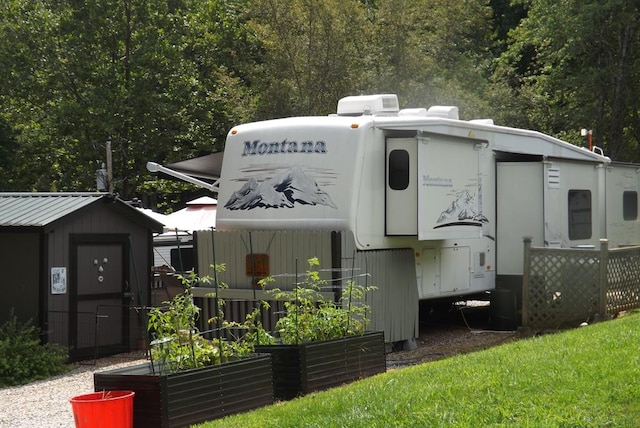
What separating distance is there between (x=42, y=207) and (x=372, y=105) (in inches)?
187

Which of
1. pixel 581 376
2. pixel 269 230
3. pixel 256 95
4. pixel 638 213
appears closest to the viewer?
pixel 581 376

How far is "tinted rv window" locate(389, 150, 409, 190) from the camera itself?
1333cm

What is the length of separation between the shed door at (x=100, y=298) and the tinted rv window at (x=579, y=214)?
22.9ft

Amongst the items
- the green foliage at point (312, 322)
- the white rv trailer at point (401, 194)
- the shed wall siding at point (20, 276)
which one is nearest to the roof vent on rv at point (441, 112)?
the white rv trailer at point (401, 194)

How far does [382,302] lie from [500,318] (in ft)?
8.41

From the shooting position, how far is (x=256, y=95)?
1083 inches

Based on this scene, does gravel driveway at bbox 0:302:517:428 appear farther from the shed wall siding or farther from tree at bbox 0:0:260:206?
tree at bbox 0:0:260:206

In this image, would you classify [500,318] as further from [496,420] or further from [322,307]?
[496,420]

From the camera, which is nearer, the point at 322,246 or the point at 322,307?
the point at 322,307

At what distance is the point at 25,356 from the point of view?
494 inches

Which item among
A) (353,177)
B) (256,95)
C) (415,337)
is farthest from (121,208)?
(256,95)

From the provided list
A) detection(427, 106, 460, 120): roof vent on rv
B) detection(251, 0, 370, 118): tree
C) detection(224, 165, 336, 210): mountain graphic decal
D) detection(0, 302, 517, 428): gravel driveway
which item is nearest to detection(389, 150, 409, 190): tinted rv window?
detection(224, 165, 336, 210): mountain graphic decal

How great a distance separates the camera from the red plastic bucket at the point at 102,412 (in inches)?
302

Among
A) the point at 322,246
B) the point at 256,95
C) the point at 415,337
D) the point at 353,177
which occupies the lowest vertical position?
the point at 415,337
